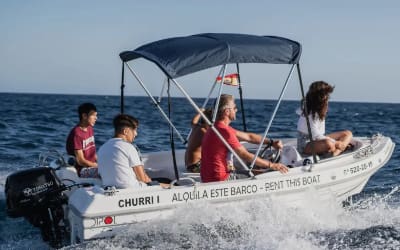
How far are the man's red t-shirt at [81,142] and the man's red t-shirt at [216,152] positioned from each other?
1.66 meters

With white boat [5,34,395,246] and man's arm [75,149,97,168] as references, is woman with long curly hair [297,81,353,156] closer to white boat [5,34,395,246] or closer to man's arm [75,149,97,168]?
white boat [5,34,395,246]

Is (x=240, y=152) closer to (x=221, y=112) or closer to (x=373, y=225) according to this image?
(x=221, y=112)

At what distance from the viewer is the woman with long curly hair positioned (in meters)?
7.76

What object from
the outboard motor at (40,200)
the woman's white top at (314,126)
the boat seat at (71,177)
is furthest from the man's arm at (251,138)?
the outboard motor at (40,200)

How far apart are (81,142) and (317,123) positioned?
9.58ft

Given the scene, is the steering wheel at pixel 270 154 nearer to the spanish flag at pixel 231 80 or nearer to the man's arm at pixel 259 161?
the man's arm at pixel 259 161

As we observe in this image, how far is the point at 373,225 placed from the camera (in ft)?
23.2

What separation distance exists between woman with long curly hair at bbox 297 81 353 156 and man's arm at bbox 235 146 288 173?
642 millimetres

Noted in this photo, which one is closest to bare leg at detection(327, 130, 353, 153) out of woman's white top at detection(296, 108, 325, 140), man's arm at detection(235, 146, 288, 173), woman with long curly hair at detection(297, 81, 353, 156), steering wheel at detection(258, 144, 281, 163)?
woman with long curly hair at detection(297, 81, 353, 156)

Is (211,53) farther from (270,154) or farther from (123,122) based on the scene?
→ (270,154)

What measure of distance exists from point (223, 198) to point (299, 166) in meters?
1.30

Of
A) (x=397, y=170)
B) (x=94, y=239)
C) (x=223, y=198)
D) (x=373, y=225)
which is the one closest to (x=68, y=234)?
(x=94, y=239)

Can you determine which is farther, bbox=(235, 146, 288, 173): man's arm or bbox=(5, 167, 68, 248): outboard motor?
bbox=(235, 146, 288, 173): man's arm

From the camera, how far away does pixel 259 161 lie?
6906 millimetres
